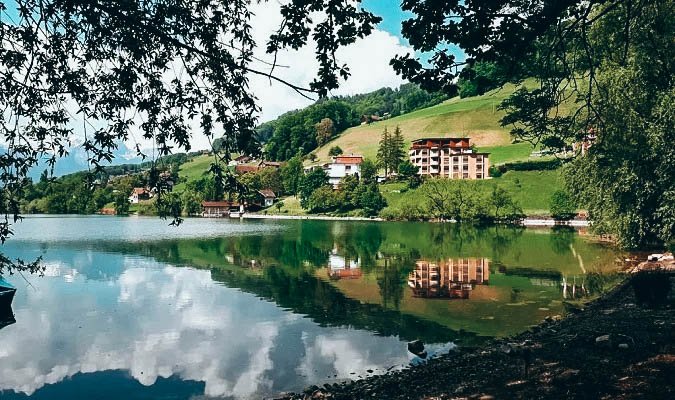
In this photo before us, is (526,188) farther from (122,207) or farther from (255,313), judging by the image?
(122,207)

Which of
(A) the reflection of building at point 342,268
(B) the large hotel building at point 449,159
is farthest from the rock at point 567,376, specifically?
(B) the large hotel building at point 449,159

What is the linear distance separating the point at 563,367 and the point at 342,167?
15610cm

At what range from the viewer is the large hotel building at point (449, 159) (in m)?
140

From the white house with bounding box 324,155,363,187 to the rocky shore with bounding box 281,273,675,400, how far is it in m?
146

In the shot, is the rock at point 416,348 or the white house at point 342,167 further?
the white house at point 342,167

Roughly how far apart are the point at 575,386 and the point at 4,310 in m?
27.2

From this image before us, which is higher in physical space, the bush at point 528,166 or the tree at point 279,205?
the bush at point 528,166

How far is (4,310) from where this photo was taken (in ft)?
87.7

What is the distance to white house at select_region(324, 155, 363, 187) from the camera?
166 m

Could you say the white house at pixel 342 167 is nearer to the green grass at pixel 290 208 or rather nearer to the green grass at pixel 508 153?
the green grass at pixel 290 208

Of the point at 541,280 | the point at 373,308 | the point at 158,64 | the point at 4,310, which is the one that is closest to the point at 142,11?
the point at 158,64

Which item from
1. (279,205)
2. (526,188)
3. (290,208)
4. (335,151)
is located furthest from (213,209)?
(526,188)

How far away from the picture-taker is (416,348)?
19812mm

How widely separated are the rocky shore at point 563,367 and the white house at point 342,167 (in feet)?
478
